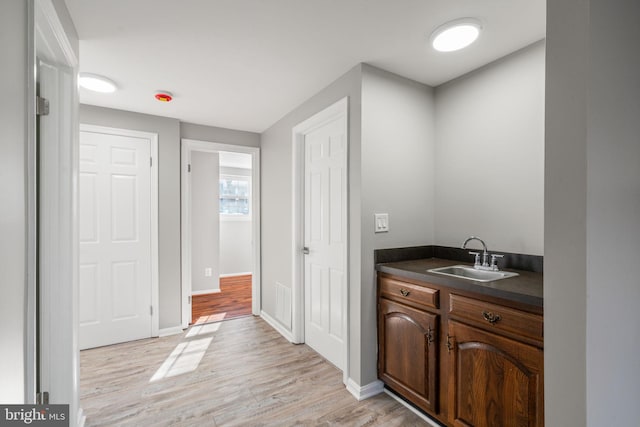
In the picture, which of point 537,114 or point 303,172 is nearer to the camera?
point 537,114

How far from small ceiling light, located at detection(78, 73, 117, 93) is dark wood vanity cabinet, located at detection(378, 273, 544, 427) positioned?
2.58m

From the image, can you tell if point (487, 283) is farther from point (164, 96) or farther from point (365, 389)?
point (164, 96)

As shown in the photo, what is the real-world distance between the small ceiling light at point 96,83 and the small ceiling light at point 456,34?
2.37m

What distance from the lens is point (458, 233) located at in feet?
7.38

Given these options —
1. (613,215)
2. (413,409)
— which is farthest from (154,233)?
(613,215)

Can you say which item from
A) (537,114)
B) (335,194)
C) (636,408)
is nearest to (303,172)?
(335,194)

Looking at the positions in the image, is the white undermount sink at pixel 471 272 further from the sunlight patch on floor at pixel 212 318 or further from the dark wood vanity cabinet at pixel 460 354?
the sunlight patch on floor at pixel 212 318

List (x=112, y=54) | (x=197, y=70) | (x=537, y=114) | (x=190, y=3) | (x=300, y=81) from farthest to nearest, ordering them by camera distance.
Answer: (x=300, y=81) < (x=197, y=70) < (x=112, y=54) < (x=537, y=114) < (x=190, y=3)

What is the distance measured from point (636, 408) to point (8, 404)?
2104 mm

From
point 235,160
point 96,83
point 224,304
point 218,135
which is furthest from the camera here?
point 235,160

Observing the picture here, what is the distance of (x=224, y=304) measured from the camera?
4223 millimetres

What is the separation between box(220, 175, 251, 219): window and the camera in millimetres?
6129

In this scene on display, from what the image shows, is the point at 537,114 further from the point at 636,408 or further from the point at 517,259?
the point at 636,408

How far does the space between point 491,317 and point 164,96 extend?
9.35 ft
